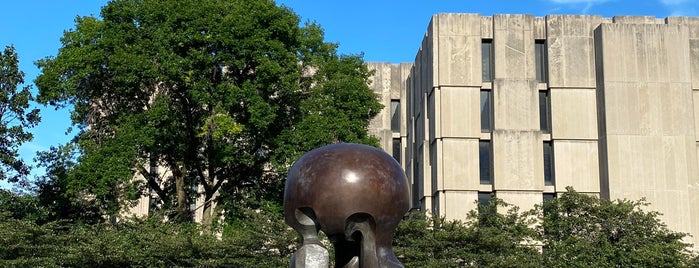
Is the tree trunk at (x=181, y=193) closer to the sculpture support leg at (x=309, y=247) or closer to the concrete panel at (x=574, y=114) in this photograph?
the concrete panel at (x=574, y=114)

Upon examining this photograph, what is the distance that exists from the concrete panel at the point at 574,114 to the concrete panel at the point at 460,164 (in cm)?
355

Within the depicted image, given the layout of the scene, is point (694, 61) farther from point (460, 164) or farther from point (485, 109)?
point (460, 164)

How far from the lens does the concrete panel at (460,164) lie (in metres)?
34.7

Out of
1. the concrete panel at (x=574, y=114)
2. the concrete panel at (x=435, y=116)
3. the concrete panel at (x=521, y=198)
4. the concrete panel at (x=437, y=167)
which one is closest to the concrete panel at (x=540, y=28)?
the concrete panel at (x=574, y=114)

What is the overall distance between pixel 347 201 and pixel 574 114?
2945 cm

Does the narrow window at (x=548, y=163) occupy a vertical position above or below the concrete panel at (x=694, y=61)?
below

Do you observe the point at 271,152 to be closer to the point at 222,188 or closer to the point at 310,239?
the point at 222,188

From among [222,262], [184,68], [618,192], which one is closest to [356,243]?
[222,262]

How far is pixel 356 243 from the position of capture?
8.01m

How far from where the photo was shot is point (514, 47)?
3569 cm

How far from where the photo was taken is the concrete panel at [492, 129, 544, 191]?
113 feet

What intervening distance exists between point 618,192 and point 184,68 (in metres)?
18.1

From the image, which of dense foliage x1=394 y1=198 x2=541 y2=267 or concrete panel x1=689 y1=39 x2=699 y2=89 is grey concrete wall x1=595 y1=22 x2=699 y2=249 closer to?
concrete panel x1=689 y1=39 x2=699 y2=89

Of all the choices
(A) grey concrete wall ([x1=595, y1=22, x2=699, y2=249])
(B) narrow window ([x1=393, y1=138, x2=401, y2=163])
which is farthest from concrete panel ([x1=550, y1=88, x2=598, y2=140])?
(B) narrow window ([x1=393, y1=138, x2=401, y2=163])
